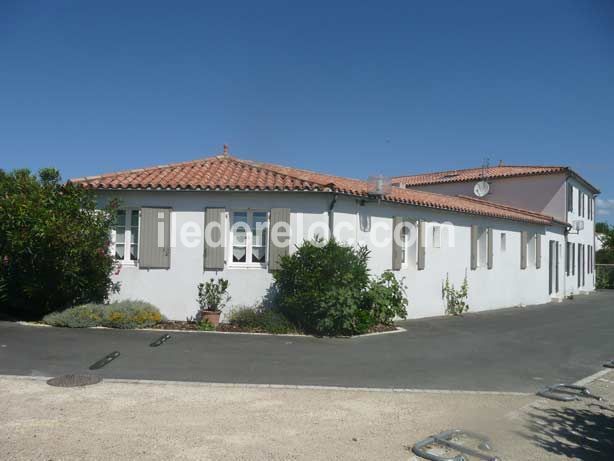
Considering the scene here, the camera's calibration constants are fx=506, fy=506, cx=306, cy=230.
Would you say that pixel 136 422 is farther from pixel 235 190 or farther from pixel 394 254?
pixel 394 254

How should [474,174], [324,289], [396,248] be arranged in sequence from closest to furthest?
[324,289]
[396,248]
[474,174]

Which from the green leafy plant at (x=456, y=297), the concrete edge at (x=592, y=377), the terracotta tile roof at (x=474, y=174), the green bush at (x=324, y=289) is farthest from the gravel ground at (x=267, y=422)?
the terracotta tile roof at (x=474, y=174)

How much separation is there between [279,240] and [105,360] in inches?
206

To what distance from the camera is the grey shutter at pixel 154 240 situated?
12391mm

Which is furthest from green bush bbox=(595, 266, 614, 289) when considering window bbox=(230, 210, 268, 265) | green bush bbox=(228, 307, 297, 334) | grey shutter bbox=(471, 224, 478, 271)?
green bush bbox=(228, 307, 297, 334)

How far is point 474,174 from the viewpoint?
30188 millimetres

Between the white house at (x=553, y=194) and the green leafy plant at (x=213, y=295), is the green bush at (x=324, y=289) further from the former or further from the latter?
the white house at (x=553, y=194)

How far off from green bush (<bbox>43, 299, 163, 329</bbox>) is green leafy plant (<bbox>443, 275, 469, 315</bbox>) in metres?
9.25

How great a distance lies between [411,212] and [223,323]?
21.0 feet

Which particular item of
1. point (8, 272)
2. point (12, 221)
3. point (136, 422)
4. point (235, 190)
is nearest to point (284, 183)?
point (235, 190)

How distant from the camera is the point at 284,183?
40.5 feet

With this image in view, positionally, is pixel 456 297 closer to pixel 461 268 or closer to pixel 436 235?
pixel 461 268

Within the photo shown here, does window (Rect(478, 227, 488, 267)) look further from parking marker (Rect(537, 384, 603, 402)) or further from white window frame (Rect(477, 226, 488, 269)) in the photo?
parking marker (Rect(537, 384, 603, 402))

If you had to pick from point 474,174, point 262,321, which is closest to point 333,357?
point 262,321
